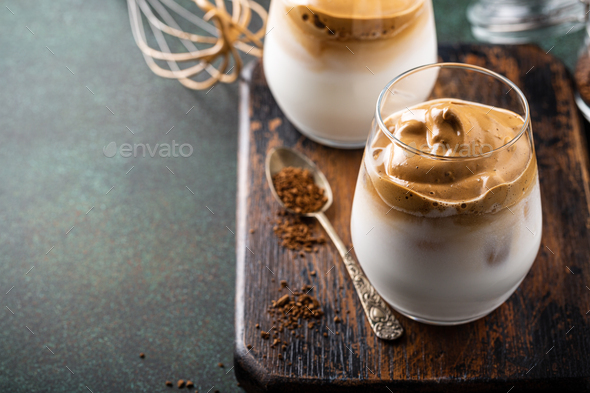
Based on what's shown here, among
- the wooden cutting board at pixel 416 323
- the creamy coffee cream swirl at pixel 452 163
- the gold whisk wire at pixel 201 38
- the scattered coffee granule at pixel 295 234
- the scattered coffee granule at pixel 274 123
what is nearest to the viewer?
the creamy coffee cream swirl at pixel 452 163

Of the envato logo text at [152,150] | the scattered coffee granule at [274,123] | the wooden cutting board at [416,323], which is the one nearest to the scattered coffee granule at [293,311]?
the wooden cutting board at [416,323]

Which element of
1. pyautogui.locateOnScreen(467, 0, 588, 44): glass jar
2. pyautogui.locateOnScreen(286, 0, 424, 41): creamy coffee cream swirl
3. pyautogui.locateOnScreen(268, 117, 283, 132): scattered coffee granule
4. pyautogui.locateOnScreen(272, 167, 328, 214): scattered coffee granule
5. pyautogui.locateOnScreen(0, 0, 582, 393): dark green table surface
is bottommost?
pyautogui.locateOnScreen(0, 0, 582, 393): dark green table surface

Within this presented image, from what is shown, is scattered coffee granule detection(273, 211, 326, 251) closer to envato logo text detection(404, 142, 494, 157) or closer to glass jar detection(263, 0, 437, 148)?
glass jar detection(263, 0, 437, 148)

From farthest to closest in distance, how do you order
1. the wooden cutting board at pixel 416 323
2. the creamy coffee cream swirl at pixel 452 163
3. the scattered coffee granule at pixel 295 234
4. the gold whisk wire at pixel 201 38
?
the gold whisk wire at pixel 201 38, the scattered coffee granule at pixel 295 234, the wooden cutting board at pixel 416 323, the creamy coffee cream swirl at pixel 452 163

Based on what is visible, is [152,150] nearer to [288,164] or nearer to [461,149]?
[288,164]

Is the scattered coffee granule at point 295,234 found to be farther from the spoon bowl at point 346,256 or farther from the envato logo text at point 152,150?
the envato logo text at point 152,150

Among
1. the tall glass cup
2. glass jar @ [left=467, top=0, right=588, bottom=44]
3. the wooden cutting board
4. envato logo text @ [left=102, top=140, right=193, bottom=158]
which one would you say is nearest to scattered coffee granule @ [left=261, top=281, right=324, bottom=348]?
the wooden cutting board

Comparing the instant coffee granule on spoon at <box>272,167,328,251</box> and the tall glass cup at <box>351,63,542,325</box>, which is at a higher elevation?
the tall glass cup at <box>351,63,542,325</box>
